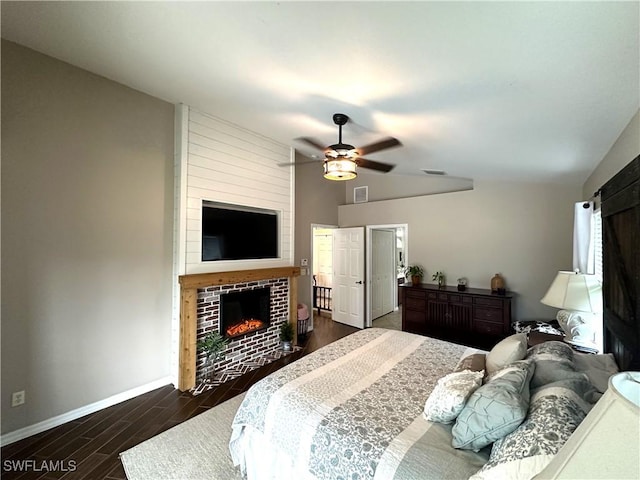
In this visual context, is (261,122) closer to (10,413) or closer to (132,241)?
(132,241)

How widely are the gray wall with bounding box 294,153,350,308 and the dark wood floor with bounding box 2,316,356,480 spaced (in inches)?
91.8

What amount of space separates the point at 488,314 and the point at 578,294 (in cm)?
201

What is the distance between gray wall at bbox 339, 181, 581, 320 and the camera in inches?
155

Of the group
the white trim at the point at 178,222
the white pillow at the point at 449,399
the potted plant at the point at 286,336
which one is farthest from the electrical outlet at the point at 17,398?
the white pillow at the point at 449,399

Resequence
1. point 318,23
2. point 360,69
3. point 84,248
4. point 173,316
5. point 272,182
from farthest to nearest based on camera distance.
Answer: point 272,182
point 173,316
point 84,248
point 360,69
point 318,23

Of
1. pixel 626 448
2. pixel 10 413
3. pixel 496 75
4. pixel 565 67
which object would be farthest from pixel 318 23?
pixel 10 413

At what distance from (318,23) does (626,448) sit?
1913 mm

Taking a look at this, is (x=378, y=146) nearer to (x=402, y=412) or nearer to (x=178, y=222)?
(x=402, y=412)

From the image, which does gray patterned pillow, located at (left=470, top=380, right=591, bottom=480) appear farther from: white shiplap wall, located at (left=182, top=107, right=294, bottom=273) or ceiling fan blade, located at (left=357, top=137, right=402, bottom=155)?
white shiplap wall, located at (left=182, top=107, right=294, bottom=273)

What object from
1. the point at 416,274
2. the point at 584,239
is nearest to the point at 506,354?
the point at 584,239

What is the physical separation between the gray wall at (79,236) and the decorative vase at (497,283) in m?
4.68

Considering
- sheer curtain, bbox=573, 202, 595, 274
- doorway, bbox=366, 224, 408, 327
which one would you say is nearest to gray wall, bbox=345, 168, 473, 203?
doorway, bbox=366, 224, 408, 327

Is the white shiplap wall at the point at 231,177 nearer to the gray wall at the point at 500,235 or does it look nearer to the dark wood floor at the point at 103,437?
the dark wood floor at the point at 103,437

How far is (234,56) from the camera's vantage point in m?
1.96
